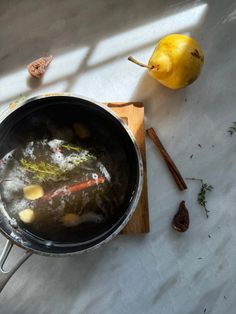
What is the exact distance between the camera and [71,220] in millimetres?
1014

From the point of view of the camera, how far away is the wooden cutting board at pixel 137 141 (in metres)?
1.07

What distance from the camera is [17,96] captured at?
1.12m

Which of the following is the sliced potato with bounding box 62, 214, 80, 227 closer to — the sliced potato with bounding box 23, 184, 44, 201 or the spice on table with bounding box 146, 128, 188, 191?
the sliced potato with bounding box 23, 184, 44, 201

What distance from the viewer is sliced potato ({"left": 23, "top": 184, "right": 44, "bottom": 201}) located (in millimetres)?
1021

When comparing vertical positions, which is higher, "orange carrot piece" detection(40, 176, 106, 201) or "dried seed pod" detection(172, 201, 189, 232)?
"orange carrot piece" detection(40, 176, 106, 201)

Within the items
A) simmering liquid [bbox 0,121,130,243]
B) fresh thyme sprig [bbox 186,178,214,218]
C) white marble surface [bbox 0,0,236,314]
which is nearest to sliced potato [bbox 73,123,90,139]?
simmering liquid [bbox 0,121,130,243]

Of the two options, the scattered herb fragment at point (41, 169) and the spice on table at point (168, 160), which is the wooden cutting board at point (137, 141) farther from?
the scattered herb fragment at point (41, 169)

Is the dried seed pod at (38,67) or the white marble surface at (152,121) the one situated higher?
the dried seed pod at (38,67)

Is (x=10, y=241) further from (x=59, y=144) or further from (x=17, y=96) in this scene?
(x=17, y=96)

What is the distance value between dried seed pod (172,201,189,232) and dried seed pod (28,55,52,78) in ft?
1.50

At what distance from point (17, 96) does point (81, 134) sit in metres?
0.20

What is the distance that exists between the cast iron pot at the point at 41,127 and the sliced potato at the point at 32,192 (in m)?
0.06

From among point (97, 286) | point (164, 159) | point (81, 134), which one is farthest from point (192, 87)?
point (97, 286)

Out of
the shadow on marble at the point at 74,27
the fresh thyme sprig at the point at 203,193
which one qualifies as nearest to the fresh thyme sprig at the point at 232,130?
the fresh thyme sprig at the point at 203,193
